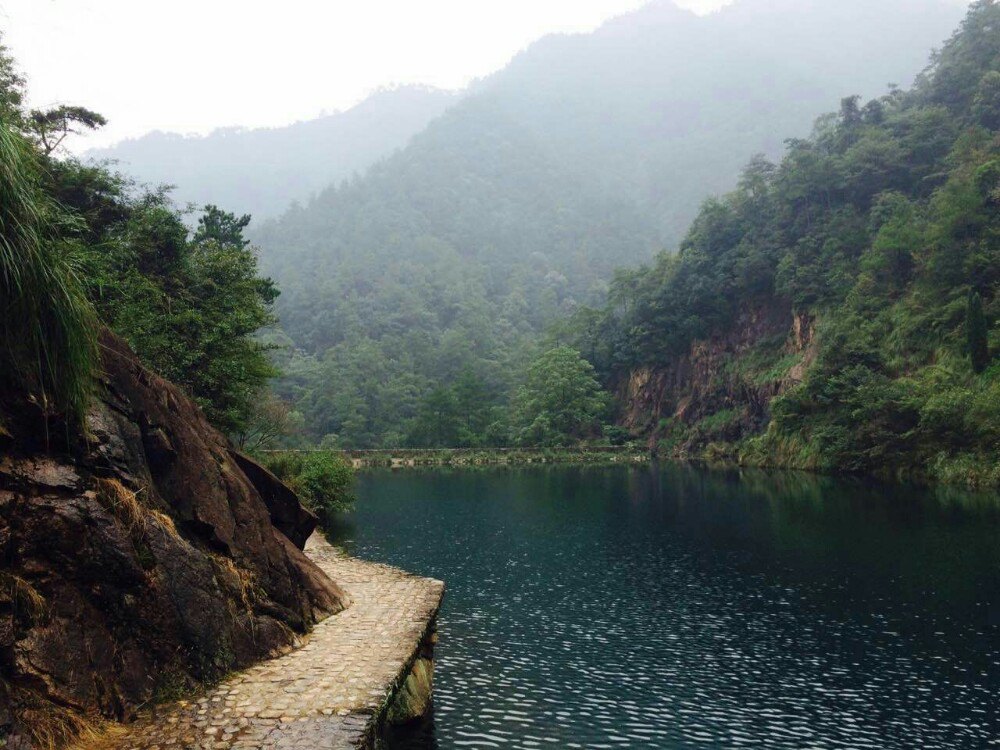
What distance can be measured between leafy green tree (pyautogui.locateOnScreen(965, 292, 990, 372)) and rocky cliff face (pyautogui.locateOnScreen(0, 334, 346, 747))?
4552 centimetres

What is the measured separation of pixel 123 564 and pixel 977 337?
162 ft

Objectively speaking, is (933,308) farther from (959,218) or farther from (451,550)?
(451,550)

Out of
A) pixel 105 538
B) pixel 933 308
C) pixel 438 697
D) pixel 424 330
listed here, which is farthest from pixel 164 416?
pixel 424 330

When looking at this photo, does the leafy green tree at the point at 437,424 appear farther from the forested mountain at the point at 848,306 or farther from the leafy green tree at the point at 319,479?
the leafy green tree at the point at 319,479

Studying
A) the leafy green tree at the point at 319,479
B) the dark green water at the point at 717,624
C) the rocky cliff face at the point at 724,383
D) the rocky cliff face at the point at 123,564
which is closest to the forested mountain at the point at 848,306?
the rocky cliff face at the point at 724,383

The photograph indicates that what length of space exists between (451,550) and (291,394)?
8034 cm

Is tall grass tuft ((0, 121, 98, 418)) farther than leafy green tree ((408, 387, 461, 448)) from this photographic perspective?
No

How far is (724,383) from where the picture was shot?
76.4 metres

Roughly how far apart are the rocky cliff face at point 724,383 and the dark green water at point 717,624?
34583 millimetres

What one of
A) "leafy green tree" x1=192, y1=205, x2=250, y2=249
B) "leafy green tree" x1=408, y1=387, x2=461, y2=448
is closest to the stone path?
"leafy green tree" x1=192, y1=205, x2=250, y2=249

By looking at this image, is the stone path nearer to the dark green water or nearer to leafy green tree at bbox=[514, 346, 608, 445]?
the dark green water

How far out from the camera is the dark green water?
11.3 m

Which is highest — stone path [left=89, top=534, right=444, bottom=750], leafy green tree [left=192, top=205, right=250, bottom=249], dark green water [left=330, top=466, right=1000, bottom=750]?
leafy green tree [left=192, top=205, right=250, bottom=249]

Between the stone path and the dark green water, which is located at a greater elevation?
the stone path
